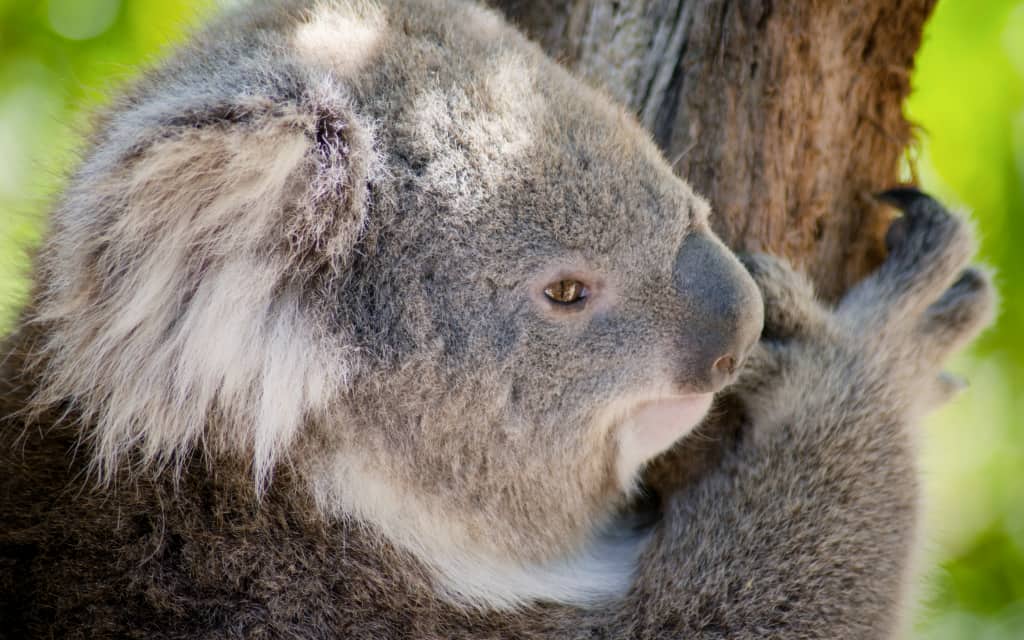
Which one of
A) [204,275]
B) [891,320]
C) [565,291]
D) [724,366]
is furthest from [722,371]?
[204,275]

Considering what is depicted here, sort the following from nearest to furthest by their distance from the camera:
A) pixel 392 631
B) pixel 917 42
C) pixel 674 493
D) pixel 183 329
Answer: pixel 183 329
pixel 392 631
pixel 674 493
pixel 917 42

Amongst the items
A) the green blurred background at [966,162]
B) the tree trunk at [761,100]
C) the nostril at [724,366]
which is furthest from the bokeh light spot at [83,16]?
the nostril at [724,366]

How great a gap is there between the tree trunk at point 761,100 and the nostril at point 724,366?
0.52 meters

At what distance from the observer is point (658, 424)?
2533 mm

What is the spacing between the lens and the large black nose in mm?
2359

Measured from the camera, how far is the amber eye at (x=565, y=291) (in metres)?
2.37

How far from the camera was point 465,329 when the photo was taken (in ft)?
7.68

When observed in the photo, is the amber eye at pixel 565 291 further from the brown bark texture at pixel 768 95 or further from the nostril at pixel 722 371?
the brown bark texture at pixel 768 95

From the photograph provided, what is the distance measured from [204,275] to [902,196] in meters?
2.24

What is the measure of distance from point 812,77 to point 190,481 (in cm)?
219

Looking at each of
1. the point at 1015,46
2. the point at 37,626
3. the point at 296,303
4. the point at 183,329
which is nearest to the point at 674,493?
the point at 296,303

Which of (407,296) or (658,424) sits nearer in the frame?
(407,296)

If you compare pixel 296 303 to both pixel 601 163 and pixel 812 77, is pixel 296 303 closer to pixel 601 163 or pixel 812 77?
pixel 601 163

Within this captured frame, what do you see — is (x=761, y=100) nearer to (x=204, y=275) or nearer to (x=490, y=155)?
(x=490, y=155)
